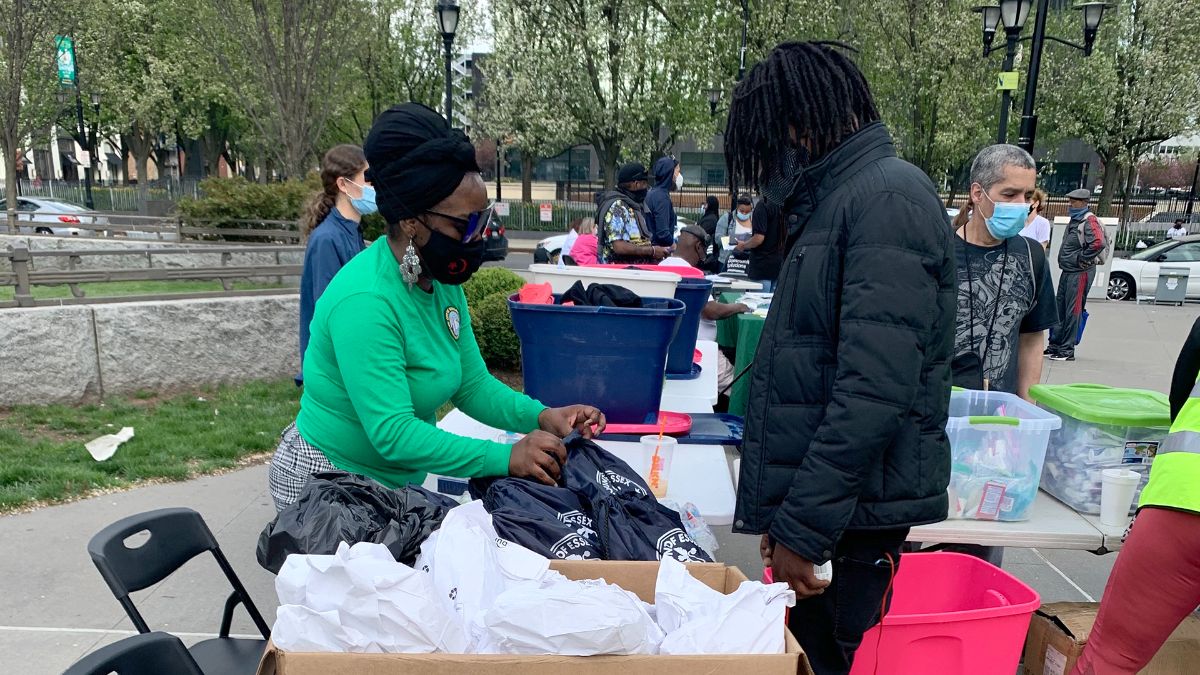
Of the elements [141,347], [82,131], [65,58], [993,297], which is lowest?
[141,347]

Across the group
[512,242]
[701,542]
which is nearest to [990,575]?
[701,542]

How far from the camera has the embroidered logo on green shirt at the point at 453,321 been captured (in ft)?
7.44

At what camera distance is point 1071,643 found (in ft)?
8.61

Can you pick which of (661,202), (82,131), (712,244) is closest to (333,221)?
(661,202)

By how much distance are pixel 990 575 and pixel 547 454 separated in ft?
5.32


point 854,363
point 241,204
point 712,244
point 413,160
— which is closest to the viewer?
point 854,363

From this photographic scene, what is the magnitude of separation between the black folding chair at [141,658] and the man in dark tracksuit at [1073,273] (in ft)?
33.5

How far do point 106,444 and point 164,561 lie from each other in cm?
368

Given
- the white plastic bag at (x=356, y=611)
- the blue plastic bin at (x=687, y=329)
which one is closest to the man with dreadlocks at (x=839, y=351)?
the white plastic bag at (x=356, y=611)

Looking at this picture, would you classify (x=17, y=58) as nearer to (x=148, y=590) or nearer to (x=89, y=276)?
(x=89, y=276)

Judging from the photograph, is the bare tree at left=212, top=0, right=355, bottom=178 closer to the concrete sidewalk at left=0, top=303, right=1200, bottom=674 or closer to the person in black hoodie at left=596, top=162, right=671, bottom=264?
the person in black hoodie at left=596, top=162, right=671, bottom=264

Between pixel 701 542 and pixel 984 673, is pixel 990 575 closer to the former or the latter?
pixel 984 673

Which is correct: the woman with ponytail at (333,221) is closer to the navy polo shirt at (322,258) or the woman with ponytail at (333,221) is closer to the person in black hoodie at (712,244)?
the navy polo shirt at (322,258)

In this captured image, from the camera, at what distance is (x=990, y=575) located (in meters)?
2.58
